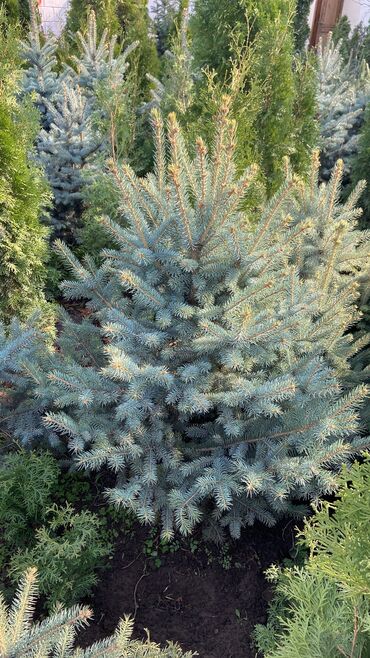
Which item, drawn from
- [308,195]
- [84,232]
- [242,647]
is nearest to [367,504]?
[242,647]

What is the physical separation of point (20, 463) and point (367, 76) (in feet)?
23.1

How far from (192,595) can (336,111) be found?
5.99m

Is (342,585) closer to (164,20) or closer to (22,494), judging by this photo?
(22,494)

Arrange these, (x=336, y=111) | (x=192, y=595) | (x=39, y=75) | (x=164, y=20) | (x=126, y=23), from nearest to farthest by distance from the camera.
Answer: (x=192, y=595)
(x=39, y=75)
(x=336, y=111)
(x=126, y=23)
(x=164, y=20)

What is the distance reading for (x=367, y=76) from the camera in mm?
6801

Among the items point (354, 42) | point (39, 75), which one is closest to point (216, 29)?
point (39, 75)

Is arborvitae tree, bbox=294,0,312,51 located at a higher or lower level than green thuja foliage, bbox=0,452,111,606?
higher

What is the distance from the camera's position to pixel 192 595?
7.66 ft

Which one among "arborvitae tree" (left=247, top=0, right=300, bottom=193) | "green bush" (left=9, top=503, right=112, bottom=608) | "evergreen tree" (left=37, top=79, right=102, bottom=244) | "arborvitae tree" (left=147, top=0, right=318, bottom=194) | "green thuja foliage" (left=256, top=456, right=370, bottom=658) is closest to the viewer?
"green thuja foliage" (left=256, top=456, right=370, bottom=658)

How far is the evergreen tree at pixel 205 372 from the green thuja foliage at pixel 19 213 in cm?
91

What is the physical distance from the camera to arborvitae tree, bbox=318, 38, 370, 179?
5902 mm

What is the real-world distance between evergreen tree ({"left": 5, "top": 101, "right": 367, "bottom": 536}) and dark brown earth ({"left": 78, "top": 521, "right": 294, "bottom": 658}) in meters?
0.21

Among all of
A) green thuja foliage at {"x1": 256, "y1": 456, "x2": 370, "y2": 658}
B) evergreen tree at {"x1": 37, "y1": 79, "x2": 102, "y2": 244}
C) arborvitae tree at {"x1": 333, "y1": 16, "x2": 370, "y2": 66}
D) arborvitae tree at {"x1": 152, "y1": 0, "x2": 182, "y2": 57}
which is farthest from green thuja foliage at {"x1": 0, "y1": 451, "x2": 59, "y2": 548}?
arborvitae tree at {"x1": 333, "y1": 16, "x2": 370, "y2": 66}

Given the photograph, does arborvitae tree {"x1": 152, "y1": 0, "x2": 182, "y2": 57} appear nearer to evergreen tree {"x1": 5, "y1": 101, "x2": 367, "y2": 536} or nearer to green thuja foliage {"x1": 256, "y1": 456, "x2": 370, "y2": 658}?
evergreen tree {"x1": 5, "y1": 101, "x2": 367, "y2": 536}
